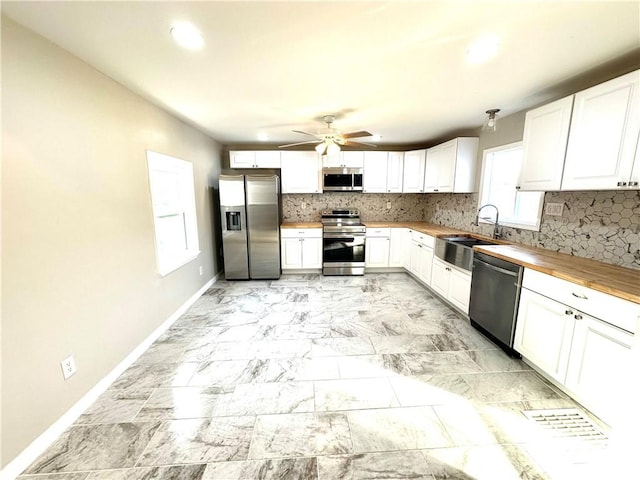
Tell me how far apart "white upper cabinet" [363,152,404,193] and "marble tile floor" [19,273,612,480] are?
2.64 m

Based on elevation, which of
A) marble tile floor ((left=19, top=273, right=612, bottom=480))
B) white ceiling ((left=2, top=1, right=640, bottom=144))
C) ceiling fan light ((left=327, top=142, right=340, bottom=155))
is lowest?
marble tile floor ((left=19, top=273, right=612, bottom=480))

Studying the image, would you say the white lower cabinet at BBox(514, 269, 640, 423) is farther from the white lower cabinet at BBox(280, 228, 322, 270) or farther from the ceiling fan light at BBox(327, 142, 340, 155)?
the white lower cabinet at BBox(280, 228, 322, 270)

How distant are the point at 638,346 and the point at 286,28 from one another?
7.51 ft

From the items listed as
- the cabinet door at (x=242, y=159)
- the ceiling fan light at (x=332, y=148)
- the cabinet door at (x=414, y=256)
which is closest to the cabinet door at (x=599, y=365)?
the cabinet door at (x=414, y=256)

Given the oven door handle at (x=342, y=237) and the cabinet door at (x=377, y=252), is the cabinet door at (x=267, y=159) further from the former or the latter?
the cabinet door at (x=377, y=252)

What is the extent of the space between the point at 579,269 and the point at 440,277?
1611 millimetres

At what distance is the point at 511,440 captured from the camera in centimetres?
149

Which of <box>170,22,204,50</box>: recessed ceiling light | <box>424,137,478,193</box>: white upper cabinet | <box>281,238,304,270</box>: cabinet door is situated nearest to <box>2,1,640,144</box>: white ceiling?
<box>170,22,204,50</box>: recessed ceiling light

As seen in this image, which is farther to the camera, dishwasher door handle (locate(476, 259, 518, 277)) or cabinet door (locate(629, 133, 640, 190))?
dishwasher door handle (locate(476, 259, 518, 277))

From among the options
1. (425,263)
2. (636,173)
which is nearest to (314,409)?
(636,173)

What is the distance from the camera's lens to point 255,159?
4531mm

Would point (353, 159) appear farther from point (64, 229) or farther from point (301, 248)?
A: point (64, 229)

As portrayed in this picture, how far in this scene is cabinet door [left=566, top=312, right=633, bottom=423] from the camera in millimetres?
1428

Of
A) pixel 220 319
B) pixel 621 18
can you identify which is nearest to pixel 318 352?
pixel 220 319
